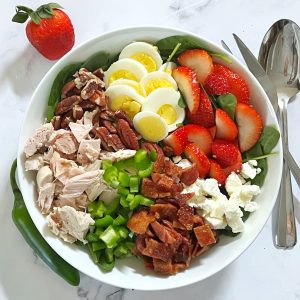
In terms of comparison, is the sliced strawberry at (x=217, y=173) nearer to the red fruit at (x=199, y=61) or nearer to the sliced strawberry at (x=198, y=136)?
the sliced strawberry at (x=198, y=136)

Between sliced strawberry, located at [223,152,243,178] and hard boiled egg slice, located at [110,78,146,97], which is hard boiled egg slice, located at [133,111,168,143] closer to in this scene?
hard boiled egg slice, located at [110,78,146,97]

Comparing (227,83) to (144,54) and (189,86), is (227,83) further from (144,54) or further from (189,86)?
(144,54)

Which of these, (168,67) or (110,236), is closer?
(110,236)

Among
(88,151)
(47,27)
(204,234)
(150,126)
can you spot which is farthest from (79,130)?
(204,234)

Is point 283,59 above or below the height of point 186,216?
above

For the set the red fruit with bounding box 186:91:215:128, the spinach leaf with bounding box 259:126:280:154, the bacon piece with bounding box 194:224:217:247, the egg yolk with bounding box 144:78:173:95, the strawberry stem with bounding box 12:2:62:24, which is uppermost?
the strawberry stem with bounding box 12:2:62:24

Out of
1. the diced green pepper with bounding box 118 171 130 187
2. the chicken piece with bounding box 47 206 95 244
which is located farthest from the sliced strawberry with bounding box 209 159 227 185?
the chicken piece with bounding box 47 206 95 244

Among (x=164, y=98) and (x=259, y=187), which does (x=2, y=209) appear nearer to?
(x=164, y=98)
